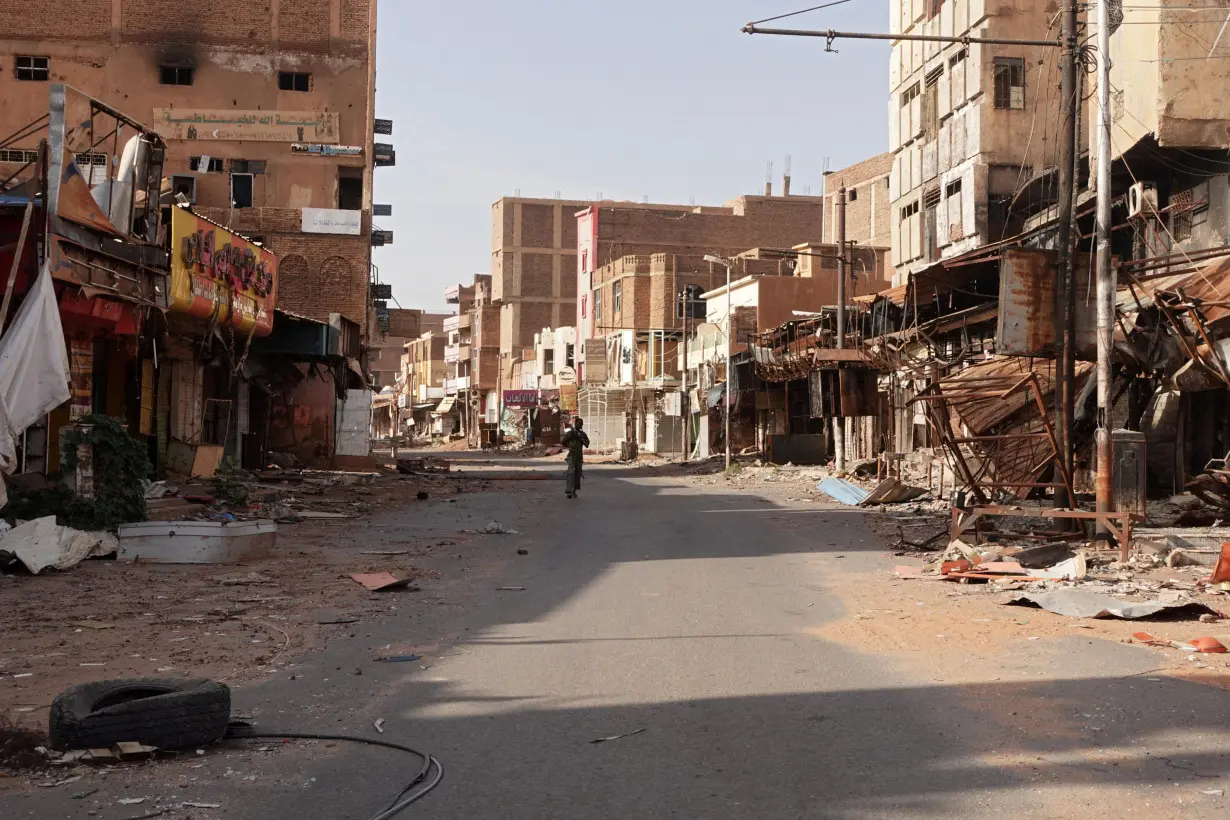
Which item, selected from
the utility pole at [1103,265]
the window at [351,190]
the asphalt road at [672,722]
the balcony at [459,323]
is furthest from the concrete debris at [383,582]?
the balcony at [459,323]

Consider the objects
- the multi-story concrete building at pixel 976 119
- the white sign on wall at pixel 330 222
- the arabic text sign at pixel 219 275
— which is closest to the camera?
the arabic text sign at pixel 219 275

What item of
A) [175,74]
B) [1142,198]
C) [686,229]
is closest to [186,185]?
[175,74]

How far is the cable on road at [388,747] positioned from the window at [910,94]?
125ft

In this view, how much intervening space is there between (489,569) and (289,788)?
8.76 meters

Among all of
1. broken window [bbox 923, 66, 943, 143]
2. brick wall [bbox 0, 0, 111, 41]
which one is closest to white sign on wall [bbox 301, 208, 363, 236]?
brick wall [bbox 0, 0, 111, 41]

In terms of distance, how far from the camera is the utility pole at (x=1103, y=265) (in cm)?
1540

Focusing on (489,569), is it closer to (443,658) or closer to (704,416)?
(443,658)

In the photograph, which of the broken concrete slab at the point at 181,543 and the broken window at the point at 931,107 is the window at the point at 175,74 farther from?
the broken concrete slab at the point at 181,543

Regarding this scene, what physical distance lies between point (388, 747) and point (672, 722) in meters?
1.47

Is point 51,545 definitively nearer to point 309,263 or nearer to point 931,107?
point 309,263

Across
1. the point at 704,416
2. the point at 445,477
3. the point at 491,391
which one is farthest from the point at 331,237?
the point at 491,391

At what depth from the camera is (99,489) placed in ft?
47.0

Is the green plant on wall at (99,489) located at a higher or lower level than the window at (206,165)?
lower

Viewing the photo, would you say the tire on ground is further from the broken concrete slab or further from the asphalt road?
the broken concrete slab
